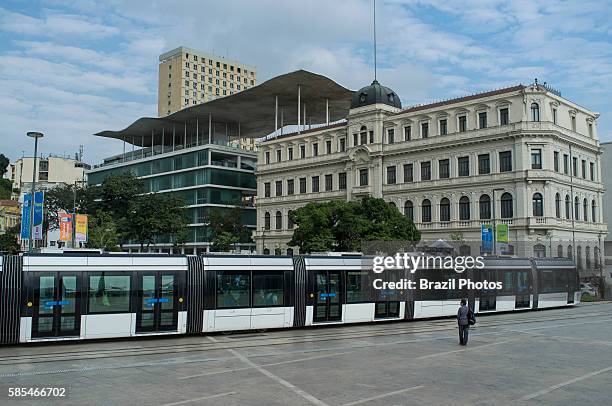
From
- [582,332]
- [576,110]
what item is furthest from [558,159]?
[582,332]

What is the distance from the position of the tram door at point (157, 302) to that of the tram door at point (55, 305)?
76.3 inches

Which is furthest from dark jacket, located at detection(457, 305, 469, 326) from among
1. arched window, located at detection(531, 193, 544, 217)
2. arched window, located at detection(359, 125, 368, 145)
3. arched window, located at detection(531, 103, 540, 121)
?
arched window, located at detection(359, 125, 368, 145)

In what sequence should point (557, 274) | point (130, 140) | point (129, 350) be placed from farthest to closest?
point (130, 140) → point (557, 274) → point (129, 350)

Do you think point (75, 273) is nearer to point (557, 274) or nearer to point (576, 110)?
point (557, 274)

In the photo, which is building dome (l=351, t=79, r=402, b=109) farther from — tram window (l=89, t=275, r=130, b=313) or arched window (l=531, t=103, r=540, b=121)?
tram window (l=89, t=275, r=130, b=313)

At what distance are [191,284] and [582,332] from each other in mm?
14763

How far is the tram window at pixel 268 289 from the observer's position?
22609 mm

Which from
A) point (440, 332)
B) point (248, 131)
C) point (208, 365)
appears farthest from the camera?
point (248, 131)

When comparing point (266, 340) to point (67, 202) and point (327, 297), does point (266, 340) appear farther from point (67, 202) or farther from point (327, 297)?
point (67, 202)

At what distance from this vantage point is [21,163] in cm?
15462

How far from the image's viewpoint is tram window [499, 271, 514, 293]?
3188cm

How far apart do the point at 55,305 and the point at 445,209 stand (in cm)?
5172

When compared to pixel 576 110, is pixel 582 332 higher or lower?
lower

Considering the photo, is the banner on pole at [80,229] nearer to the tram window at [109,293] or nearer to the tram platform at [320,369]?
the tram platform at [320,369]
